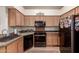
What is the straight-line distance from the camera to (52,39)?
8.15 m

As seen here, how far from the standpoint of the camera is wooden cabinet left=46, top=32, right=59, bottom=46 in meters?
8.12

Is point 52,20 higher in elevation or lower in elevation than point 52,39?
higher

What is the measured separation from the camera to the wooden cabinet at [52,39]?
26.7 feet

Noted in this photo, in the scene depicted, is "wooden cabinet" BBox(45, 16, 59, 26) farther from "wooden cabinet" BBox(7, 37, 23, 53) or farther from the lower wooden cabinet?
the lower wooden cabinet

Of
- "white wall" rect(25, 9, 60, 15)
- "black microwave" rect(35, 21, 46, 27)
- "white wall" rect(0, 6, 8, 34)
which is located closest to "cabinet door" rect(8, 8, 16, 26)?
"white wall" rect(0, 6, 8, 34)

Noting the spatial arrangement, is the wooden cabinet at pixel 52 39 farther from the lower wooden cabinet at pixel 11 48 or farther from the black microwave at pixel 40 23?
the lower wooden cabinet at pixel 11 48

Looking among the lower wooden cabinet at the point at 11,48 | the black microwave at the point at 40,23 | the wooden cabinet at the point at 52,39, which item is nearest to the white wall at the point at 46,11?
the black microwave at the point at 40,23

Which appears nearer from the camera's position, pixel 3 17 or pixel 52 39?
pixel 3 17

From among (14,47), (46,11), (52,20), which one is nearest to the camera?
(14,47)

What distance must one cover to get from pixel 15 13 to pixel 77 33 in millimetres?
2846

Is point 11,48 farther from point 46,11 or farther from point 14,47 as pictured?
point 46,11

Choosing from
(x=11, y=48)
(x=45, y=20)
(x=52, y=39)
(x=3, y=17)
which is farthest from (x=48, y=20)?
(x=11, y=48)

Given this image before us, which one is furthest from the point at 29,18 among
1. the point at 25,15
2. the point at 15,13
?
the point at 15,13
